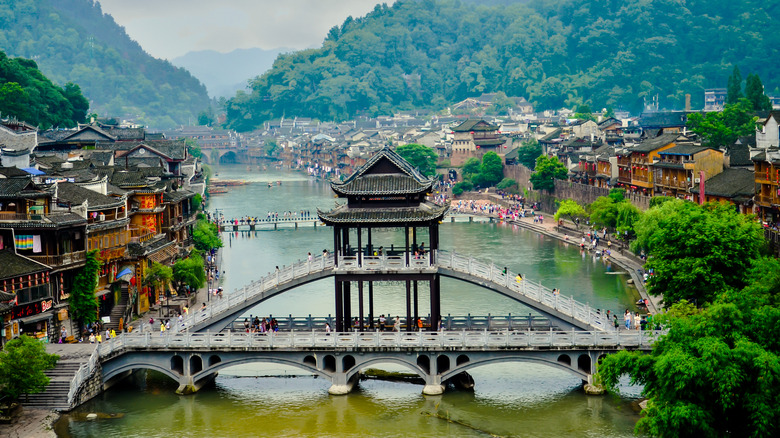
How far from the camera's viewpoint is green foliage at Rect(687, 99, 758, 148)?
91000 millimetres

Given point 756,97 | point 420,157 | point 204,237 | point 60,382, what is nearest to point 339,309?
point 60,382

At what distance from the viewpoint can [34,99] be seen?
10644 cm

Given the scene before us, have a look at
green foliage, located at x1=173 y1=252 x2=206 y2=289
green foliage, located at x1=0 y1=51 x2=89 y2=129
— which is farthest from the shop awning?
green foliage, located at x1=0 y1=51 x2=89 y2=129

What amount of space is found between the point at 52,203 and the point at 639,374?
28.0 metres

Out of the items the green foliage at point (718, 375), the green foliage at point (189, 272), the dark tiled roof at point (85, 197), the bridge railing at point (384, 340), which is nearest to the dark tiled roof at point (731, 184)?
the bridge railing at point (384, 340)

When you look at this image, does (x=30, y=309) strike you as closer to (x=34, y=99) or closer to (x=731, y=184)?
(x=731, y=184)

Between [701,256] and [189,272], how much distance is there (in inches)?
1155

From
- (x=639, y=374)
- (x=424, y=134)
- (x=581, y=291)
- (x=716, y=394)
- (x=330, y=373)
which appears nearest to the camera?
(x=716, y=394)

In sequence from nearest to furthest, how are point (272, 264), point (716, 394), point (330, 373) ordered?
point (716, 394), point (330, 373), point (272, 264)

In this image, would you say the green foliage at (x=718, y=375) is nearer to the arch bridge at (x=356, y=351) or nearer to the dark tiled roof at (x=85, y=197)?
the arch bridge at (x=356, y=351)

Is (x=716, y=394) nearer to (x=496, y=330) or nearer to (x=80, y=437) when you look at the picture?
(x=496, y=330)

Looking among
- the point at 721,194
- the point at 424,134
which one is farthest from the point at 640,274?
the point at 424,134

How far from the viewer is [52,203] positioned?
48.9 metres

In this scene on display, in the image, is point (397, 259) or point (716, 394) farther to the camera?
point (397, 259)
